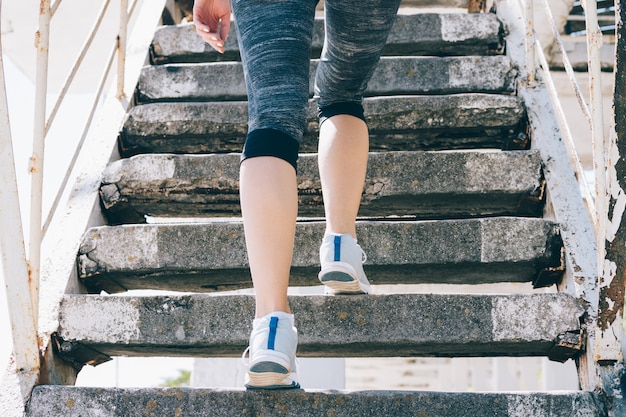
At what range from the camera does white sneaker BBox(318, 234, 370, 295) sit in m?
1.48

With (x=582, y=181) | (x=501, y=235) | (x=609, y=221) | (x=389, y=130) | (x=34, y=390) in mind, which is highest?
(x=389, y=130)

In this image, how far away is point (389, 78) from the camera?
7.97 feet

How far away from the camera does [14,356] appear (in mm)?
1476

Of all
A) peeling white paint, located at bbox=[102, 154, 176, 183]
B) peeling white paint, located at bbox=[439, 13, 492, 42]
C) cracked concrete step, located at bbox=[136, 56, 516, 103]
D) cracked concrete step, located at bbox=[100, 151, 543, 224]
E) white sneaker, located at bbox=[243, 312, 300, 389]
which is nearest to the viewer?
white sneaker, located at bbox=[243, 312, 300, 389]

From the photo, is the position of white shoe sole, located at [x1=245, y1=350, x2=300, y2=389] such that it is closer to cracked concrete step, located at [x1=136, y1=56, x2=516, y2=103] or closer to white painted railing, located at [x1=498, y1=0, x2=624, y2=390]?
white painted railing, located at [x1=498, y1=0, x2=624, y2=390]

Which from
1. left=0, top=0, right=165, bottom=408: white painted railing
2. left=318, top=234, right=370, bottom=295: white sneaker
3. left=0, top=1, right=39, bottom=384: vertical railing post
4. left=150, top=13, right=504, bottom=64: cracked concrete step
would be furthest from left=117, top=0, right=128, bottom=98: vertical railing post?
left=318, top=234, right=370, bottom=295: white sneaker

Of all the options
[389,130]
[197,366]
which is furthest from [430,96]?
[197,366]

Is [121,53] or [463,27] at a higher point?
[463,27]

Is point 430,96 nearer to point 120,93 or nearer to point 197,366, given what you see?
point 120,93

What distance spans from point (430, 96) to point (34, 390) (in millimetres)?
1449

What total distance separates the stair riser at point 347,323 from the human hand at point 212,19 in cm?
58

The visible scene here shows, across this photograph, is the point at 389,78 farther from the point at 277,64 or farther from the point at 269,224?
the point at 269,224

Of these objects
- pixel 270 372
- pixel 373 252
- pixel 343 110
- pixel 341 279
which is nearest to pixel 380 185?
pixel 373 252

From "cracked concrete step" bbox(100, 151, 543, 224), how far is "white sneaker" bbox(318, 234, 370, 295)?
468 mm
